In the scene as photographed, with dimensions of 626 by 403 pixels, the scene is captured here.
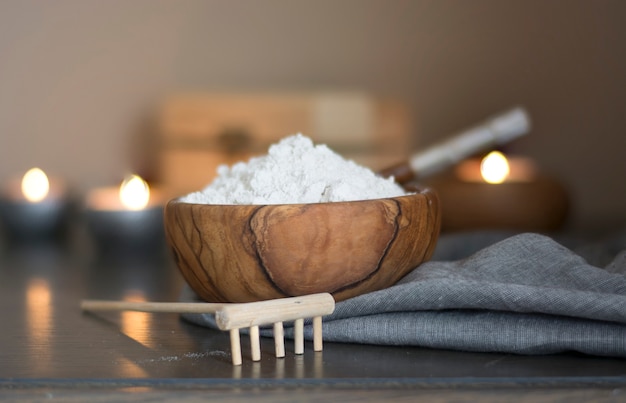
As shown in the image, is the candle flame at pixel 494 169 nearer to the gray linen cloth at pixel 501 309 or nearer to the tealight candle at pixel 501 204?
the tealight candle at pixel 501 204

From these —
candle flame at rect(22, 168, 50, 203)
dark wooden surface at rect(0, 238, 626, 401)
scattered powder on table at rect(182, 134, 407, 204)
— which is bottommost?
dark wooden surface at rect(0, 238, 626, 401)

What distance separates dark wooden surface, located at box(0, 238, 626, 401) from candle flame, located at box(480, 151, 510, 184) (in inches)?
22.7

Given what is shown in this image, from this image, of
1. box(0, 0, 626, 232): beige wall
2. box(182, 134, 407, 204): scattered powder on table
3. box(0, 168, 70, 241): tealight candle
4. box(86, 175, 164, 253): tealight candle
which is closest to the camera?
box(182, 134, 407, 204): scattered powder on table

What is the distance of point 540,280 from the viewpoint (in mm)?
516

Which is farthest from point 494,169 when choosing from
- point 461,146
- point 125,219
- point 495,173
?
point 125,219

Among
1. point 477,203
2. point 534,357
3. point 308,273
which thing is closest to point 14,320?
point 308,273

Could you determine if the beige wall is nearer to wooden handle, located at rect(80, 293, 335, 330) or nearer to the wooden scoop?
the wooden scoop

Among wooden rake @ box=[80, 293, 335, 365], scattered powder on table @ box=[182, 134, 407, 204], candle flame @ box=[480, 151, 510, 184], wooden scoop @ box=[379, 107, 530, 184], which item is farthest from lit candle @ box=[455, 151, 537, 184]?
wooden rake @ box=[80, 293, 335, 365]

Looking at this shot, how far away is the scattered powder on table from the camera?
0.52 metres

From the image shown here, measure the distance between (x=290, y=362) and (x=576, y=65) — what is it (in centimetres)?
113

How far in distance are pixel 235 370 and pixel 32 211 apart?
77 centimetres

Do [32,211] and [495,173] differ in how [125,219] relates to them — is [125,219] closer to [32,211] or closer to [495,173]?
[32,211]

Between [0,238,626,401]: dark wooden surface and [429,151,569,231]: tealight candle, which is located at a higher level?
[429,151,569,231]: tealight candle

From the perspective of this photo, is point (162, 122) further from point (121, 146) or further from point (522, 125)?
point (522, 125)
